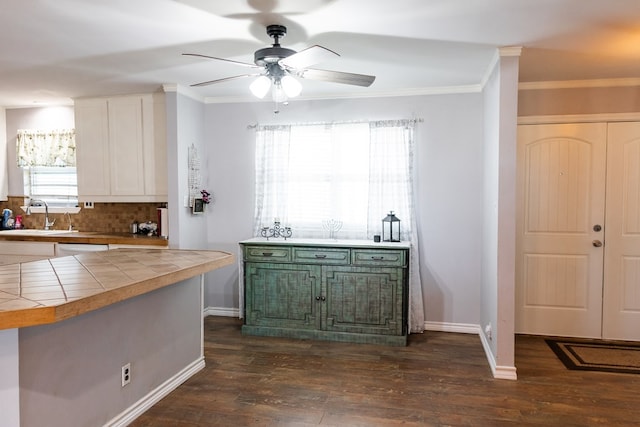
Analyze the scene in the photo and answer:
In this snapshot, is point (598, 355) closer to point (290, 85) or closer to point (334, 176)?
point (334, 176)

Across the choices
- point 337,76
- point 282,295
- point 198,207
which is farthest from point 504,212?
point 198,207

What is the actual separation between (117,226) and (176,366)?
2.53 m

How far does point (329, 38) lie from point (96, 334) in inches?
92.7

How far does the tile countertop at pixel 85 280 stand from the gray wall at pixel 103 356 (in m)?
0.21

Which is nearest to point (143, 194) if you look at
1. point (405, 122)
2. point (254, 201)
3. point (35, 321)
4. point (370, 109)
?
point (254, 201)

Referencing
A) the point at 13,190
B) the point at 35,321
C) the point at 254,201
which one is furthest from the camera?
the point at 13,190

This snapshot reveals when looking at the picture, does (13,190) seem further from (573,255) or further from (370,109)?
(573,255)

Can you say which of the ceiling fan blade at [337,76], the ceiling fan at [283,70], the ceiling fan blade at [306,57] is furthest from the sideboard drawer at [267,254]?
the ceiling fan blade at [306,57]

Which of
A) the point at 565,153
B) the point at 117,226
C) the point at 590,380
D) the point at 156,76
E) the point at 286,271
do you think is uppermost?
the point at 156,76

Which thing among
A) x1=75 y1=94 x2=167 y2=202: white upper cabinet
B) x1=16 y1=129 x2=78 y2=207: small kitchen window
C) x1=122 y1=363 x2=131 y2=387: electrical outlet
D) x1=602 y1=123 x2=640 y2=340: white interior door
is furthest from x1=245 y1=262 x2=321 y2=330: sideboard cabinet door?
x1=602 y1=123 x2=640 y2=340: white interior door

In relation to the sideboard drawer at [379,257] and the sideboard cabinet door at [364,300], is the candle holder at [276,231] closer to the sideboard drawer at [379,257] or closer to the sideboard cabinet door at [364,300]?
the sideboard cabinet door at [364,300]

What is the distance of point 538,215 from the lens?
420 centimetres

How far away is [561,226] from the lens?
13.7 feet

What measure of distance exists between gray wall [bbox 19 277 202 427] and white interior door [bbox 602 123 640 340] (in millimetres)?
3786
